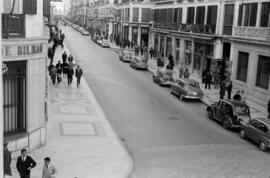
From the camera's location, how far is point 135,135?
20312mm

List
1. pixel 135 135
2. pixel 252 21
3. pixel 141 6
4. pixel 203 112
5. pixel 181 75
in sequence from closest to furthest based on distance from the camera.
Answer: pixel 135 135
pixel 203 112
pixel 252 21
pixel 181 75
pixel 141 6

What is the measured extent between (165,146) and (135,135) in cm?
207

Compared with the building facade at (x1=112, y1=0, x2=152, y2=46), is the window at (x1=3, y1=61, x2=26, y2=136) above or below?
below

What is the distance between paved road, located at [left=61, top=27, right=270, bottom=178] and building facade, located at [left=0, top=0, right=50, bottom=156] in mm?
4295

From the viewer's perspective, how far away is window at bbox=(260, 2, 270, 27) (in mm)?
30102

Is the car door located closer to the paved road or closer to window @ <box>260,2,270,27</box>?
the paved road

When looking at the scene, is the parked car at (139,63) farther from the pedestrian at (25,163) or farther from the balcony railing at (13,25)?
Answer: the pedestrian at (25,163)

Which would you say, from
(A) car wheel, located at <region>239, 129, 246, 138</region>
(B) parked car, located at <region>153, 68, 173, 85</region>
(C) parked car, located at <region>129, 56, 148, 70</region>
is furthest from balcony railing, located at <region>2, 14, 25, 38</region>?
(C) parked car, located at <region>129, 56, 148, 70</region>

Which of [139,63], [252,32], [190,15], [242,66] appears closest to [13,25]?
[252,32]

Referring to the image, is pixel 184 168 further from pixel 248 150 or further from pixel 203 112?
pixel 203 112

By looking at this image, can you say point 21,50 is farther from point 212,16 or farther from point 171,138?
point 212,16

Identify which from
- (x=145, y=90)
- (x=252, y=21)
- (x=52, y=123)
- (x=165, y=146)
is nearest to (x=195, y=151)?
(x=165, y=146)

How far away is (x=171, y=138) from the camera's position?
65.9ft

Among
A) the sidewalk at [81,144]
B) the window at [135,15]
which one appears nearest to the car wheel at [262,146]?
the sidewalk at [81,144]
